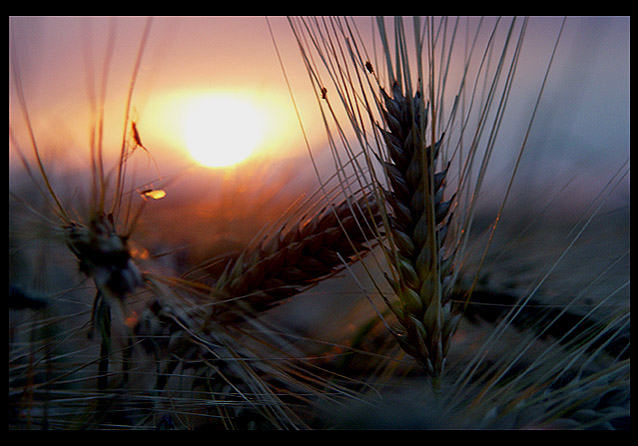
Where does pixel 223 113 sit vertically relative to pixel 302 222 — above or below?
above

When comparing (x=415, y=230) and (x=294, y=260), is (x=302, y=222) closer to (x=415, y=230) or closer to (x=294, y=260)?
(x=294, y=260)

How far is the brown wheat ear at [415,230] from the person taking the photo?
73 cm

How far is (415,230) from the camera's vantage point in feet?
2.41

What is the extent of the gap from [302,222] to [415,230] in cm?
19

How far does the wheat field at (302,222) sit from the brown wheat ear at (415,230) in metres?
0.02

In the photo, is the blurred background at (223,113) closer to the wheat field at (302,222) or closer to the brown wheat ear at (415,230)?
the wheat field at (302,222)

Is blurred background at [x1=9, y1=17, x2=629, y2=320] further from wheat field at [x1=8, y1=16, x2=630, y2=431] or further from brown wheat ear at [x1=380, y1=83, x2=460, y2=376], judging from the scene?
brown wheat ear at [x1=380, y1=83, x2=460, y2=376]

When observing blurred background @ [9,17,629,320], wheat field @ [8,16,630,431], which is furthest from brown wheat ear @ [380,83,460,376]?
blurred background @ [9,17,629,320]

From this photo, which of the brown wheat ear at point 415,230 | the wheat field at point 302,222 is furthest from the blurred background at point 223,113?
the brown wheat ear at point 415,230

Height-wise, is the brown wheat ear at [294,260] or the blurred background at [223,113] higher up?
the blurred background at [223,113]

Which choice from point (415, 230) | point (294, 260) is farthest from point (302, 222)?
point (415, 230)

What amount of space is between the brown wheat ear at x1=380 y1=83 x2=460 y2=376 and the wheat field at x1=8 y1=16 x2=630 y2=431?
16mm

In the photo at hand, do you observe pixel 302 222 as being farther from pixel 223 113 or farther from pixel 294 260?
pixel 223 113

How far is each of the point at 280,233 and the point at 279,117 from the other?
199mm
